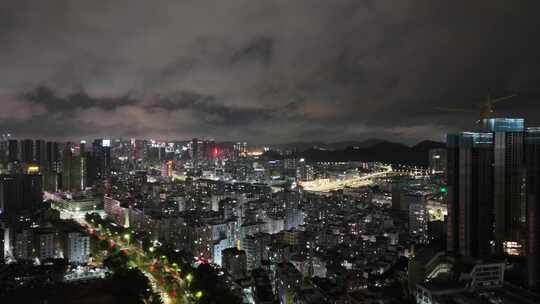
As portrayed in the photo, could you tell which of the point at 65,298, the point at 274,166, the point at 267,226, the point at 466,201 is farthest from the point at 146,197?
the point at 274,166

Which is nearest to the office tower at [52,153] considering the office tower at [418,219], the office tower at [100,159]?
the office tower at [100,159]

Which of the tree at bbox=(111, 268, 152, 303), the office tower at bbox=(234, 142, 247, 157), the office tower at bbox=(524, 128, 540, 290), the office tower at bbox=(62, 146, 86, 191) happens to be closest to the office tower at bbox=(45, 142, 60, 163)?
the office tower at bbox=(62, 146, 86, 191)

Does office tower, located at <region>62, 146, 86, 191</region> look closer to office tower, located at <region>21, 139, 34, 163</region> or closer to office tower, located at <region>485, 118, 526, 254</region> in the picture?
office tower, located at <region>21, 139, 34, 163</region>

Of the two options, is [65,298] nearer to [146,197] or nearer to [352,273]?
[352,273]

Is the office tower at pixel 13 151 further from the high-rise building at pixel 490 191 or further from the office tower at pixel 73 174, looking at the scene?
the high-rise building at pixel 490 191

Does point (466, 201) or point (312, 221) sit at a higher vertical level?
point (466, 201)

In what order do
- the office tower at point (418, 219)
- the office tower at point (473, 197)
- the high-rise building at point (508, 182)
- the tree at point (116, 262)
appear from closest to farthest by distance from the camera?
the high-rise building at point (508, 182), the office tower at point (473, 197), the tree at point (116, 262), the office tower at point (418, 219)

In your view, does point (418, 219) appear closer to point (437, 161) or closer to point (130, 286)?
point (130, 286)
